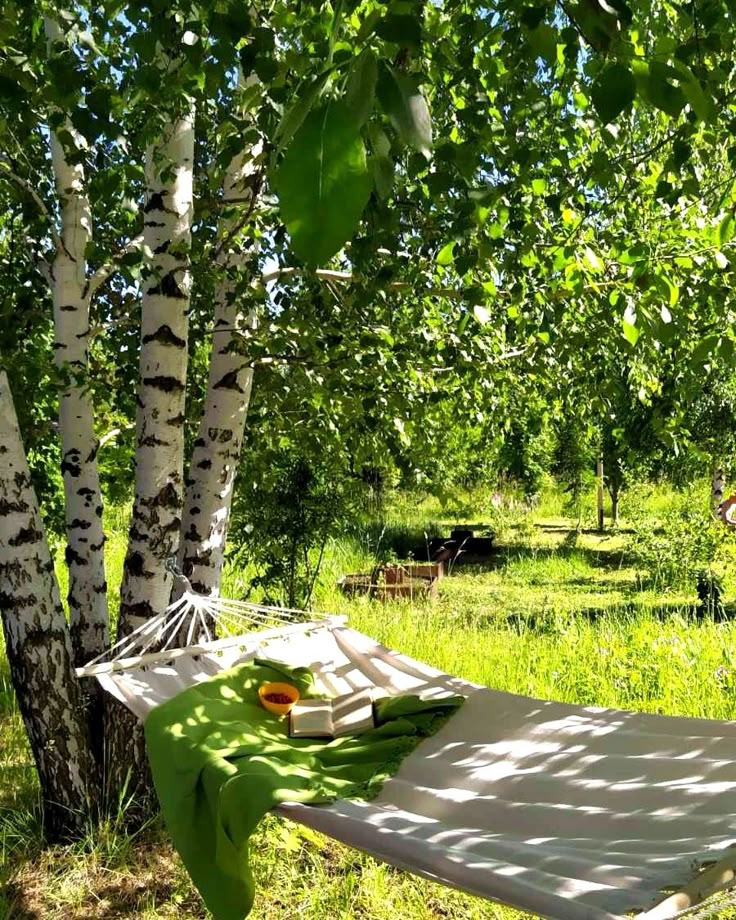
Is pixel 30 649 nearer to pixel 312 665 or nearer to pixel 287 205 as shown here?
pixel 312 665

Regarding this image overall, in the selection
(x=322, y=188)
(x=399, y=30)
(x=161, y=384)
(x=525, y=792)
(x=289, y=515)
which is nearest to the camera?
(x=322, y=188)

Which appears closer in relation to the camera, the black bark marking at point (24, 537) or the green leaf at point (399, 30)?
the green leaf at point (399, 30)

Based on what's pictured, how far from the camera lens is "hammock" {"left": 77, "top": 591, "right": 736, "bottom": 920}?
109 centimetres

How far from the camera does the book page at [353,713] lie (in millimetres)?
2046

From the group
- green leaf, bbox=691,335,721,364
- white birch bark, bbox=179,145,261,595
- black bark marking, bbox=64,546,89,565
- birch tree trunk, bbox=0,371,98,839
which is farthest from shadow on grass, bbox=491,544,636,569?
green leaf, bbox=691,335,721,364

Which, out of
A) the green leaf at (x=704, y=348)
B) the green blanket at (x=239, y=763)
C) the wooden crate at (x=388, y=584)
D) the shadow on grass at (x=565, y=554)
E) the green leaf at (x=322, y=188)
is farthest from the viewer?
the shadow on grass at (x=565, y=554)

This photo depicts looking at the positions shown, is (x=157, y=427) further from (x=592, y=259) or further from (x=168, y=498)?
(x=592, y=259)

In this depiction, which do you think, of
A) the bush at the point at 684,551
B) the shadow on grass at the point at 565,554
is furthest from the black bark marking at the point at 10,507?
the shadow on grass at the point at 565,554

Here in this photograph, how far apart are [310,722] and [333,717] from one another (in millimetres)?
103

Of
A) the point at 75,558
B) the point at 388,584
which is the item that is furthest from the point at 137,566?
the point at 388,584

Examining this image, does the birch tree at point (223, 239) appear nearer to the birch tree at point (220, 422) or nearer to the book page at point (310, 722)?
the birch tree at point (220, 422)

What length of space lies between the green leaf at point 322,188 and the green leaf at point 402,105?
8cm

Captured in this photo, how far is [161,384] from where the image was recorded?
2252mm

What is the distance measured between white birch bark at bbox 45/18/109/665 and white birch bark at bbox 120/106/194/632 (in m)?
0.10
